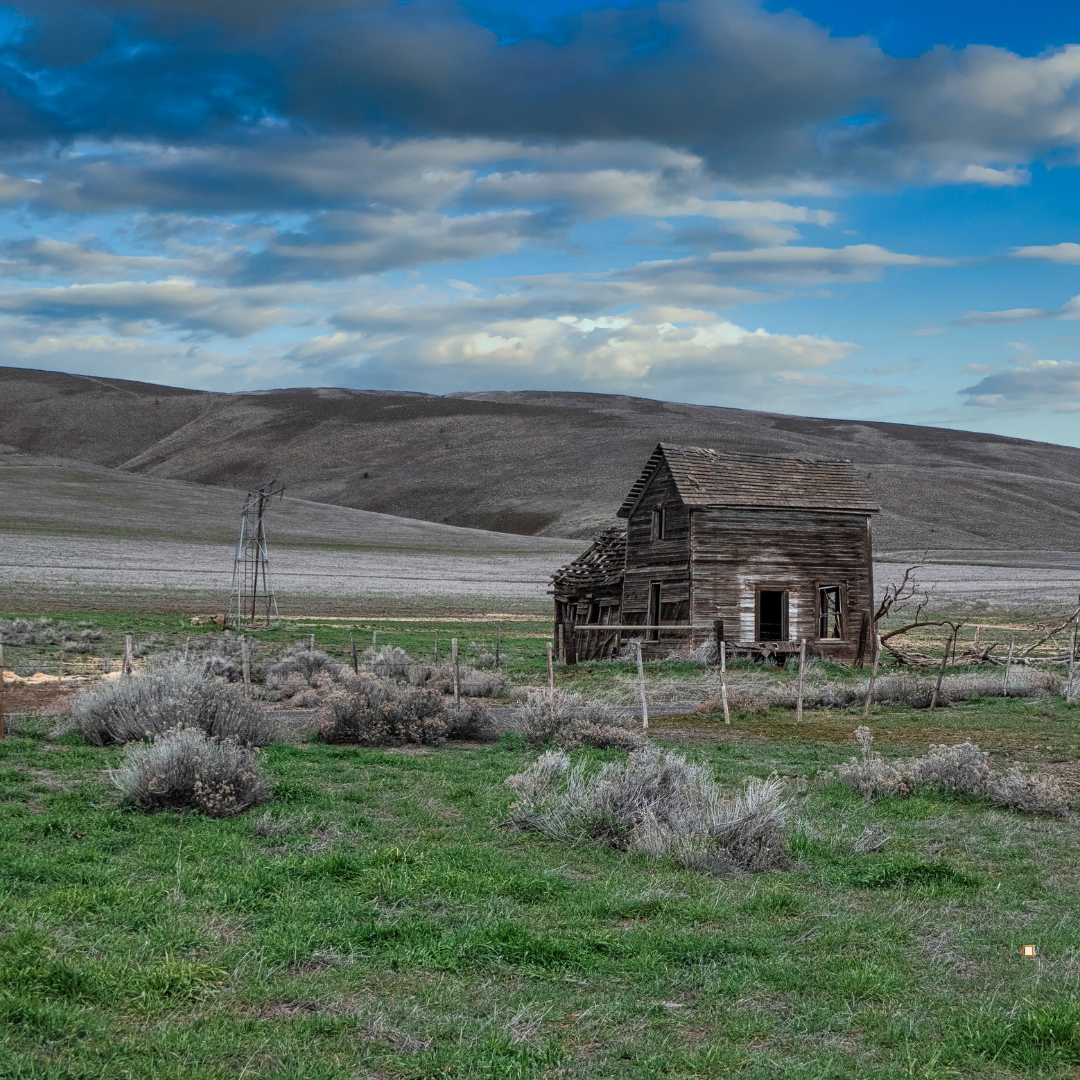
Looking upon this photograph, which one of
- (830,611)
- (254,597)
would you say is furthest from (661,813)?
(254,597)

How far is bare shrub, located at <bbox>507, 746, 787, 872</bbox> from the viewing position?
8391 millimetres

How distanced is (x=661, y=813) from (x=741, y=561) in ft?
72.2

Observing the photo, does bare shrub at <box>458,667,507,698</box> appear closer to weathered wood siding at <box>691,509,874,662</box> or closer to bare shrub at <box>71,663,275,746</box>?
bare shrub at <box>71,663,275,746</box>

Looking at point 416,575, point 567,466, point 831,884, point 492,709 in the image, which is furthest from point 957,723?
point 567,466

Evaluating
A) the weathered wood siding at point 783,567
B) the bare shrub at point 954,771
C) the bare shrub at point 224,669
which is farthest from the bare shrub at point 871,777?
the weathered wood siding at point 783,567

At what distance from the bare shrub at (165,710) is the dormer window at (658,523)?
19594 mm

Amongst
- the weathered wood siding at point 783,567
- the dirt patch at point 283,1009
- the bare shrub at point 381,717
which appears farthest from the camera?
the weathered wood siding at point 783,567

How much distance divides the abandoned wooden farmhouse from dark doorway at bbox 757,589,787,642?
0.13 feet

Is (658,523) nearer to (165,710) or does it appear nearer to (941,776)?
(941,776)

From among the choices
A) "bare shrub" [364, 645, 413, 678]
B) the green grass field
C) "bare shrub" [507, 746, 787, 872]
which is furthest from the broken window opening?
"bare shrub" [507, 746, 787, 872]

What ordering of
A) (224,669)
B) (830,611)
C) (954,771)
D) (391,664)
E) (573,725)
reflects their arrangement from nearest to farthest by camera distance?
(954,771), (573,725), (224,669), (391,664), (830,611)

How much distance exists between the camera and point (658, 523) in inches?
1262

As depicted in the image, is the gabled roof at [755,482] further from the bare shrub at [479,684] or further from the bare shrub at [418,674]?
the bare shrub at [418,674]

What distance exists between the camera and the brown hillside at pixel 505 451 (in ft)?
384
